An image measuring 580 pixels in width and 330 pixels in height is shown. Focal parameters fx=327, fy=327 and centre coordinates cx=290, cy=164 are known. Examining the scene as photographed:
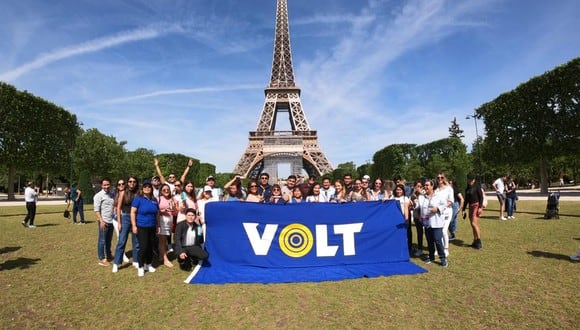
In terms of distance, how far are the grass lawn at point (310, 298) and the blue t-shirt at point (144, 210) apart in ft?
3.58

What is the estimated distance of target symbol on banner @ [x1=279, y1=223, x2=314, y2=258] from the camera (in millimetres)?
6863

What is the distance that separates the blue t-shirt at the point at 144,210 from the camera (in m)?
6.67

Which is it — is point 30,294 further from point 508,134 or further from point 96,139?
point 96,139

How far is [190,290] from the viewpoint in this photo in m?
5.64

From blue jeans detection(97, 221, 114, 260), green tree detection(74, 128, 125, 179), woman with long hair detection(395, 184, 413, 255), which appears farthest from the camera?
green tree detection(74, 128, 125, 179)

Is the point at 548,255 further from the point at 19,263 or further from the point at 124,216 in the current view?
the point at 19,263

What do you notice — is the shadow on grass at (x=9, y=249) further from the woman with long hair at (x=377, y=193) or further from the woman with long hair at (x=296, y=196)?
the woman with long hair at (x=377, y=193)

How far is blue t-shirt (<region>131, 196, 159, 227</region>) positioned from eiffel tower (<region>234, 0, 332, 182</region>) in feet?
158

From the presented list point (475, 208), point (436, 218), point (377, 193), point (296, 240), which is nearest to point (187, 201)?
point (296, 240)

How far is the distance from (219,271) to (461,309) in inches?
170

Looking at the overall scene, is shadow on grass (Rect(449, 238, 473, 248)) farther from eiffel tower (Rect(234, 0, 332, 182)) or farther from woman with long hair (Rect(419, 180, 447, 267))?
eiffel tower (Rect(234, 0, 332, 182))

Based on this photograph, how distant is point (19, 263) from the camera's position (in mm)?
7609

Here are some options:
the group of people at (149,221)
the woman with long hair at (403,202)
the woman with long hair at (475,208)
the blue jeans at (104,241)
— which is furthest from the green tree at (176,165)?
the woman with long hair at (475,208)

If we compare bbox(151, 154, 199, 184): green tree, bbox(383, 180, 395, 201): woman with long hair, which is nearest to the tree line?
bbox(151, 154, 199, 184): green tree
